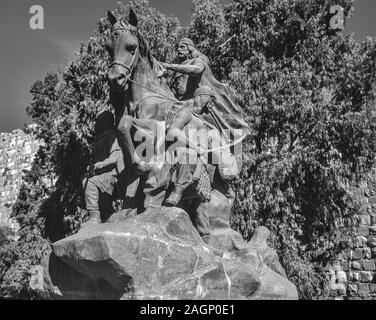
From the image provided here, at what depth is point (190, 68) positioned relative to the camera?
571cm

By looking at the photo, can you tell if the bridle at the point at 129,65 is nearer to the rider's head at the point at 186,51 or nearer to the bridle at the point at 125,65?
the bridle at the point at 125,65

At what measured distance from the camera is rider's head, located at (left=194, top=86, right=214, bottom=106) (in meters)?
5.71

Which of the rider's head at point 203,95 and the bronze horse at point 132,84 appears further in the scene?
the rider's head at point 203,95

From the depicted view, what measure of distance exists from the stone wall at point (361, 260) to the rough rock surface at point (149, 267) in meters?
9.51

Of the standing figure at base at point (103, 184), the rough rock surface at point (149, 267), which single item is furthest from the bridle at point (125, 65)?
the rough rock surface at point (149, 267)

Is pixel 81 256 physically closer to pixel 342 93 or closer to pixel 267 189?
pixel 267 189

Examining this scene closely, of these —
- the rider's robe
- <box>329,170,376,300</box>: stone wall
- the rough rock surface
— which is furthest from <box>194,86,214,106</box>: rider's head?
<box>329,170,376,300</box>: stone wall

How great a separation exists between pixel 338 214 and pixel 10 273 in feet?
22.9

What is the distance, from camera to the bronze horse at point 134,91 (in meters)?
5.02

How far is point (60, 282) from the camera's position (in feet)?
15.8

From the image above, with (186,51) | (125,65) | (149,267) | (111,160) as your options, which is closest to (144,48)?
(125,65)

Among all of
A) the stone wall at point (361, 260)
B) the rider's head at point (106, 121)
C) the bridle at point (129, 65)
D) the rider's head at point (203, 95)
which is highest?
the bridle at point (129, 65)

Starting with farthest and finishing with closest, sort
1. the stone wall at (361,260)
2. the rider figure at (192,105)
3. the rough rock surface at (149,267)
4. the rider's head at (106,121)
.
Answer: the stone wall at (361,260) → the rider's head at (106,121) → the rider figure at (192,105) → the rough rock surface at (149,267)
